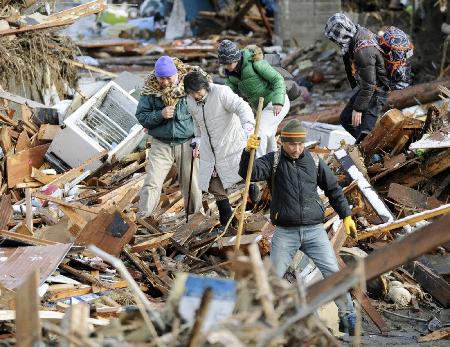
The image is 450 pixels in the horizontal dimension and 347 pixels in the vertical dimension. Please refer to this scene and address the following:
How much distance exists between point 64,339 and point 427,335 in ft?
15.2

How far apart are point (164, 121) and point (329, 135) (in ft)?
12.4

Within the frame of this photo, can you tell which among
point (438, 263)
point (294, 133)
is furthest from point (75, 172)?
point (294, 133)

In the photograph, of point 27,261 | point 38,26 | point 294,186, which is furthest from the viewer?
point 38,26

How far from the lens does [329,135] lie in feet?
42.0

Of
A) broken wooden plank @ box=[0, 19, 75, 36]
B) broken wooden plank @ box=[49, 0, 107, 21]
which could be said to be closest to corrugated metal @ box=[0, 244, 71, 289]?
broken wooden plank @ box=[0, 19, 75, 36]

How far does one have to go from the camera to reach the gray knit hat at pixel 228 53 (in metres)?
9.30

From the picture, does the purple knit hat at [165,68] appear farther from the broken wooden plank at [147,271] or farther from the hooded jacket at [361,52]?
the hooded jacket at [361,52]

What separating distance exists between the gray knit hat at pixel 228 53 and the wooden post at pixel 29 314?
4923 mm

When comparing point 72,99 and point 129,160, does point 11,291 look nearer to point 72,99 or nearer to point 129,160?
point 129,160

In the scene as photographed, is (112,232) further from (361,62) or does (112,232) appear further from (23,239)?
(361,62)

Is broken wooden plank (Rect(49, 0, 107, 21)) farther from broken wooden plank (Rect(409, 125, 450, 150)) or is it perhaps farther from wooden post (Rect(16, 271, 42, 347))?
wooden post (Rect(16, 271, 42, 347))

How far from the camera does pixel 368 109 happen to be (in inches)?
436

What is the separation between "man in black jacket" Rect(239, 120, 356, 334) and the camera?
7.23 m

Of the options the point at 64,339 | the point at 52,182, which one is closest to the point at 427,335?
the point at 64,339
